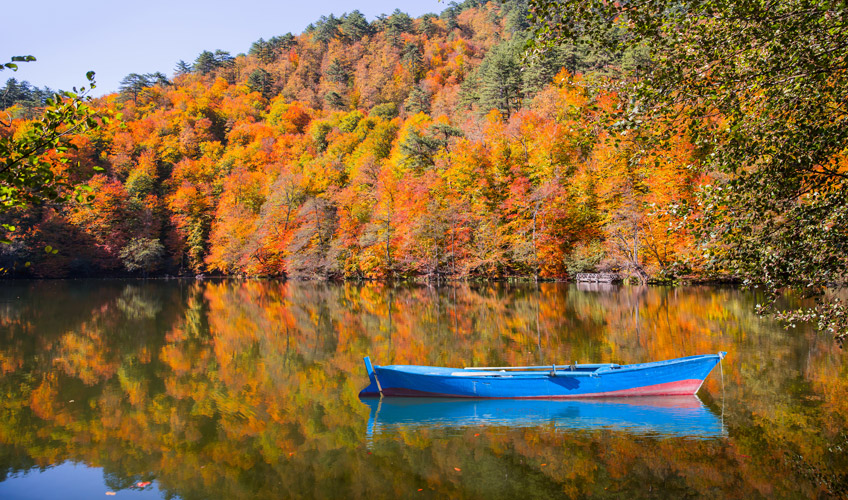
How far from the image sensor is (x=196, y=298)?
3127 cm

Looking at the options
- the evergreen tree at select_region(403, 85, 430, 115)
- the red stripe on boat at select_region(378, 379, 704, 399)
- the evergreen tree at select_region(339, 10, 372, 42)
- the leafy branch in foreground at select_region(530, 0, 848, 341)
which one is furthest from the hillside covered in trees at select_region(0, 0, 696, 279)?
the evergreen tree at select_region(339, 10, 372, 42)

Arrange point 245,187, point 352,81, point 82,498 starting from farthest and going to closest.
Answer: point 352,81 < point 245,187 < point 82,498

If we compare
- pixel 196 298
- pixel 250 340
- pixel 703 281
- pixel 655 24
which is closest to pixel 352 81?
pixel 196 298

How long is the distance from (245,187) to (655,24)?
5842 centimetres

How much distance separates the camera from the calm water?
6.57 meters

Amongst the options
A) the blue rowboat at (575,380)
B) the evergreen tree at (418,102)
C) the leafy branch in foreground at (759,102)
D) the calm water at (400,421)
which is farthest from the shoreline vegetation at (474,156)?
the calm water at (400,421)

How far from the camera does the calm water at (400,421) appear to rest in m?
6.57

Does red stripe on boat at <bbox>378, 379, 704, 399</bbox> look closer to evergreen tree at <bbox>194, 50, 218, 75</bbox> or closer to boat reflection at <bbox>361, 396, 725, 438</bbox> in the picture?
boat reflection at <bbox>361, 396, 725, 438</bbox>

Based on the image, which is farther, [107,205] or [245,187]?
[245,187]

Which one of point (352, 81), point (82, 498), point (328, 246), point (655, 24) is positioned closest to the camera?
point (655, 24)

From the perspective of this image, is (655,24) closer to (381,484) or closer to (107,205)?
(381,484)

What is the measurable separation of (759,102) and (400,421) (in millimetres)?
7175

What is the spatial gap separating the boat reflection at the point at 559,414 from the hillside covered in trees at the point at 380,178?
159 inches

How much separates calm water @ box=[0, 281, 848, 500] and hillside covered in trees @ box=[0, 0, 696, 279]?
3.39 metres
